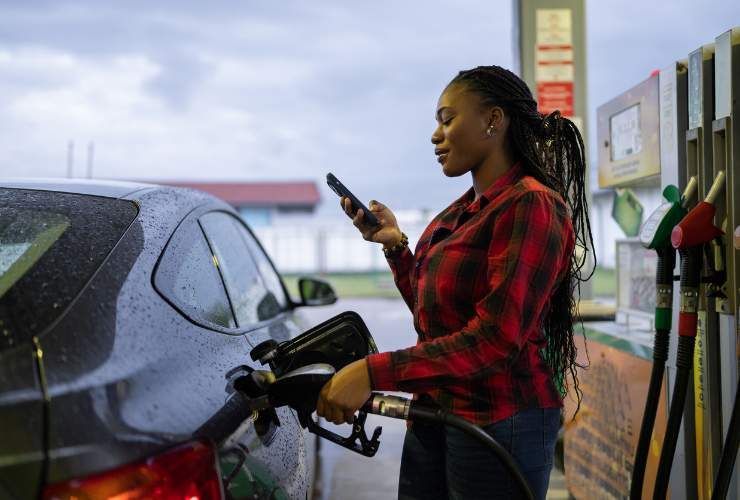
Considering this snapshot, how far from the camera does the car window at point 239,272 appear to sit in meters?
2.26

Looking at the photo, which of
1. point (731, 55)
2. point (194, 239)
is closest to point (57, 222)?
point (194, 239)

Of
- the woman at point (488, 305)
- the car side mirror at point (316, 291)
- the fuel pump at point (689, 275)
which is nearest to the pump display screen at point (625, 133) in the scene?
the fuel pump at point (689, 275)

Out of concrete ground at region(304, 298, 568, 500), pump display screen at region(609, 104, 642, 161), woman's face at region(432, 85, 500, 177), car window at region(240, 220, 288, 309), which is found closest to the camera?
woman's face at region(432, 85, 500, 177)

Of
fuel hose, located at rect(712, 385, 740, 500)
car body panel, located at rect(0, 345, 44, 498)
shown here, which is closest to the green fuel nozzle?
fuel hose, located at rect(712, 385, 740, 500)

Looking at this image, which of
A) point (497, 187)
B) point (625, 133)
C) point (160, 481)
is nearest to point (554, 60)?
point (625, 133)

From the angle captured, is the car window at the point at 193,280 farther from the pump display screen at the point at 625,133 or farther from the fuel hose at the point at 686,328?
the pump display screen at the point at 625,133

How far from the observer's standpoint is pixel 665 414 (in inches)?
102

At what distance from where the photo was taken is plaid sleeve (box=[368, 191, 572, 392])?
142 centimetres

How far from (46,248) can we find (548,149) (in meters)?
1.17

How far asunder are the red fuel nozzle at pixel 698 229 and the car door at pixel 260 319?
3.94 feet

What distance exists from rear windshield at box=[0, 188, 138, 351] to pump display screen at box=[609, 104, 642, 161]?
6.98 feet

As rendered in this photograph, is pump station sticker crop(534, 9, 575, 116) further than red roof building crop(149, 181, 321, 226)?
No

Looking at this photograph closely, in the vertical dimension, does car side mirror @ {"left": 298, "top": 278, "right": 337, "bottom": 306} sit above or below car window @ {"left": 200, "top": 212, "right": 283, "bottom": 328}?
below

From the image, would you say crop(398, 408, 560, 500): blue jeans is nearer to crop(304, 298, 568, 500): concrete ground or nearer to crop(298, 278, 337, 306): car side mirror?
crop(298, 278, 337, 306): car side mirror
